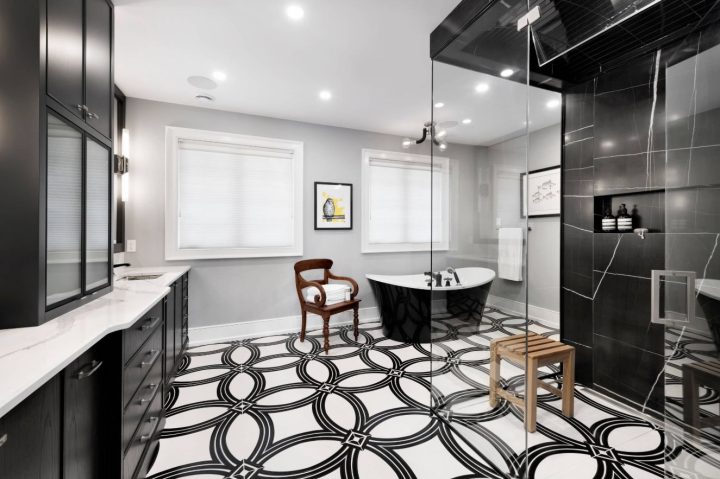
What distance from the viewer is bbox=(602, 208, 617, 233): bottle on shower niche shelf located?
2.18 metres

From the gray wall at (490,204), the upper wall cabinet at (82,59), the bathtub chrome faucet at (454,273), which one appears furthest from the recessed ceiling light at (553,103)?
the upper wall cabinet at (82,59)

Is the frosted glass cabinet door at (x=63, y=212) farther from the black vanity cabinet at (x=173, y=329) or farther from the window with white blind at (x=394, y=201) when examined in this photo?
the window with white blind at (x=394, y=201)

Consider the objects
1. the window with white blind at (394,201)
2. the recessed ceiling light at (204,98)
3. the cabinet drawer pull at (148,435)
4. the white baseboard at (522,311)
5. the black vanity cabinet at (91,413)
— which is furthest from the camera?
the window with white blind at (394,201)

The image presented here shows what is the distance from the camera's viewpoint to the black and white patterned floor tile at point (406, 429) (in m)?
1.58

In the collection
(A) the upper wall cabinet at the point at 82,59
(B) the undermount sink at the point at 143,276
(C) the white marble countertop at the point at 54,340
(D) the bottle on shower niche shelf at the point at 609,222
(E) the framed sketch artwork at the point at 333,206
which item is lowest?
(C) the white marble countertop at the point at 54,340

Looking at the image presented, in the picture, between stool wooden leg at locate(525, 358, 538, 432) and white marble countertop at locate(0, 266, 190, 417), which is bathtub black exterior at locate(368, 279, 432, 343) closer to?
stool wooden leg at locate(525, 358, 538, 432)

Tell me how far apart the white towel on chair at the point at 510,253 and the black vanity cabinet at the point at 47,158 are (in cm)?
221

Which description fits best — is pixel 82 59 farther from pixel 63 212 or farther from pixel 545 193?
pixel 545 193

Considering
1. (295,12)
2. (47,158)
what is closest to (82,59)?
(47,158)

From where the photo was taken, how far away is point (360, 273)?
4102 mm

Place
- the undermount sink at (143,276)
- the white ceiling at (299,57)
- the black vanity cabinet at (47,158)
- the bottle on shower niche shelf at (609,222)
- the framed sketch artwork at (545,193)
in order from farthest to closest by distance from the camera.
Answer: the framed sketch artwork at (545,193)
the undermount sink at (143,276)
the bottle on shower niche shelf at (609,222)
the white ceiling at (299,57)
the black vanity cabinet at (47,158)

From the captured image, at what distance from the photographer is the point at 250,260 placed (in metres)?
3.56

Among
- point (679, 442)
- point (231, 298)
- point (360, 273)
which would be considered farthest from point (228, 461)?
point (360, 273)

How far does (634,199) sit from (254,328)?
3865 mm
